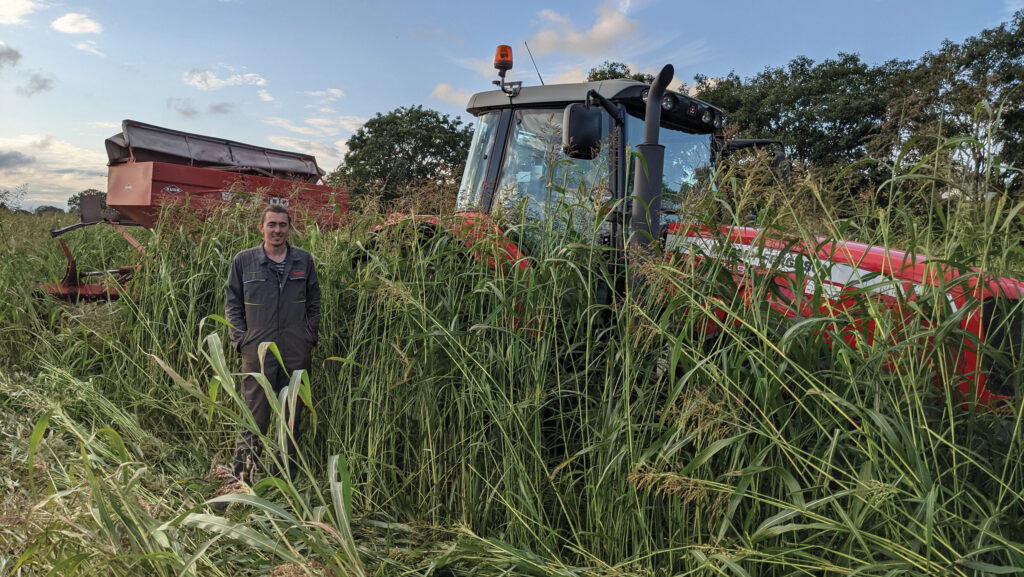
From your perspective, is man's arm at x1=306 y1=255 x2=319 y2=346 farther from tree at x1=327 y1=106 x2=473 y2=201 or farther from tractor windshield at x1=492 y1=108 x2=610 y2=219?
tree at x1=327 y1=106 x2=473 y2=201

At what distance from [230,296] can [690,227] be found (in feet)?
8.24

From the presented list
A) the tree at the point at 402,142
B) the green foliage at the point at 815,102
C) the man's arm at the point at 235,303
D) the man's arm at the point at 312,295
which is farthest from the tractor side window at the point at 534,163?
the tree at the point at 402,142

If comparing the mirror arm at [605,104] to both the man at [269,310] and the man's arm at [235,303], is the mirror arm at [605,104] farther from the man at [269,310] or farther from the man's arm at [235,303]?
the man's arm at [235,303]

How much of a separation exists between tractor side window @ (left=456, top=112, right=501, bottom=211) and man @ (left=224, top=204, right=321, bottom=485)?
1.39 m

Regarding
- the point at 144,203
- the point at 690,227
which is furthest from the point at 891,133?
the point at 144,203

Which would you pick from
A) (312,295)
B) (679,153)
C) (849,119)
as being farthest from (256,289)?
(849,119)

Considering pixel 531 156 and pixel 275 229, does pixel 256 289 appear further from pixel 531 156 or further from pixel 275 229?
pixel 531 156

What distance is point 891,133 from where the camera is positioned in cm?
242

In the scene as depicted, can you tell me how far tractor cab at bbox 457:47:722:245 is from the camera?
3.33m

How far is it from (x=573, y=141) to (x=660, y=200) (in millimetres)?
550

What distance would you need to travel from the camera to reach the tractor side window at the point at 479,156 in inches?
168

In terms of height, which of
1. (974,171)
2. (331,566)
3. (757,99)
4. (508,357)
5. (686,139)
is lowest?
(331,566)

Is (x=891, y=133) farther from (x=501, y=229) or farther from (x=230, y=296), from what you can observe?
(x=230, y=296)

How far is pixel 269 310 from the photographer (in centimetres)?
321
